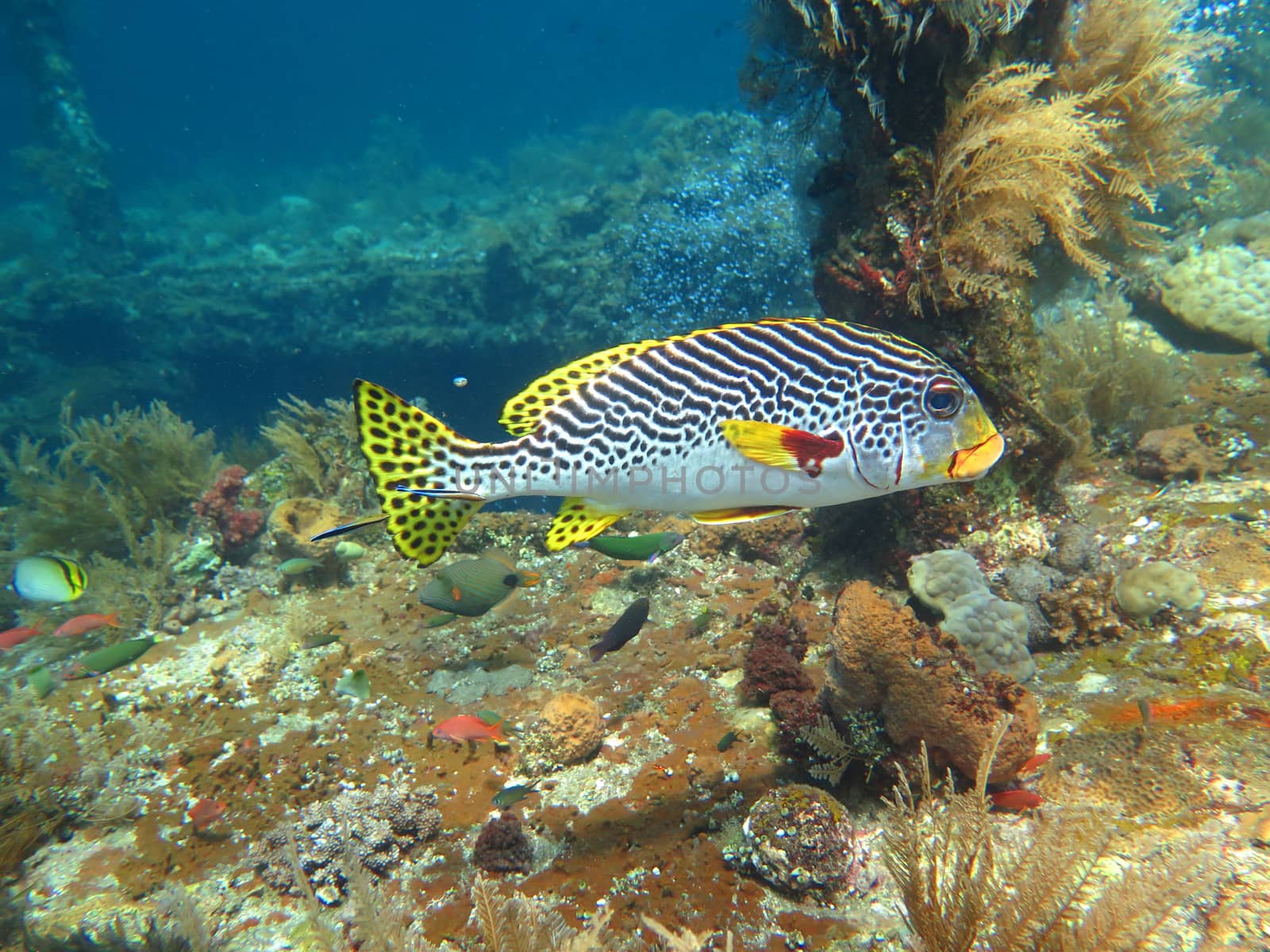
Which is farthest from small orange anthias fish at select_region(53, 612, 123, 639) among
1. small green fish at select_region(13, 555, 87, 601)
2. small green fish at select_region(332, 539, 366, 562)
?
small green fish at select_region(332, 539, 366, 562)

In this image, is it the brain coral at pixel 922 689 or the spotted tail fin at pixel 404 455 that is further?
the brain coral at pixel 922 689

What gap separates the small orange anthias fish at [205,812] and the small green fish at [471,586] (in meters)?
2.00

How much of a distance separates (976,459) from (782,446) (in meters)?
0.79

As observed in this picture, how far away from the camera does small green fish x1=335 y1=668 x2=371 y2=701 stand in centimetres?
505

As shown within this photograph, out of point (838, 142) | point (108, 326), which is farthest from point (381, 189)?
point (838, 142)

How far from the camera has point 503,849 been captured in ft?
11.8

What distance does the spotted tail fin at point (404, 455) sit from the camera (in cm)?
→ 266

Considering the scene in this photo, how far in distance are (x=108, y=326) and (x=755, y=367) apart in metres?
24.4

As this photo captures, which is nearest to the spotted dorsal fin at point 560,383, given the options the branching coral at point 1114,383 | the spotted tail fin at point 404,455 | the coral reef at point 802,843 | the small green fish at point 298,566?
the spotted tail fin at point 404,455

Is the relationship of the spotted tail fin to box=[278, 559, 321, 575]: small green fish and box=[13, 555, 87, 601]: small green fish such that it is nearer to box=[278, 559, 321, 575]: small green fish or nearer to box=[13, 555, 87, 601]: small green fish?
box=[278, 559, 321, 575]: small green fish

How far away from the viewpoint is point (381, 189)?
38.2m

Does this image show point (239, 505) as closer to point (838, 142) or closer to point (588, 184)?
point (838, 142)

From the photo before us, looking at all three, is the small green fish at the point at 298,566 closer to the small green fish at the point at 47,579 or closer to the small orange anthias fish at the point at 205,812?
the small green fish at the point at 47,579

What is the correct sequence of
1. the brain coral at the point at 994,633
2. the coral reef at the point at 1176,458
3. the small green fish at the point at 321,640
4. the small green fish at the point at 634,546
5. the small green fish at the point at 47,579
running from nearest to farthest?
the brain coral at the point at 994,633 → the small green fish at the point at 634,546 → the coral reef at the point at 1176,458 → the small green fish at the point at 321,640 → the small green fish at the point at 47,579
